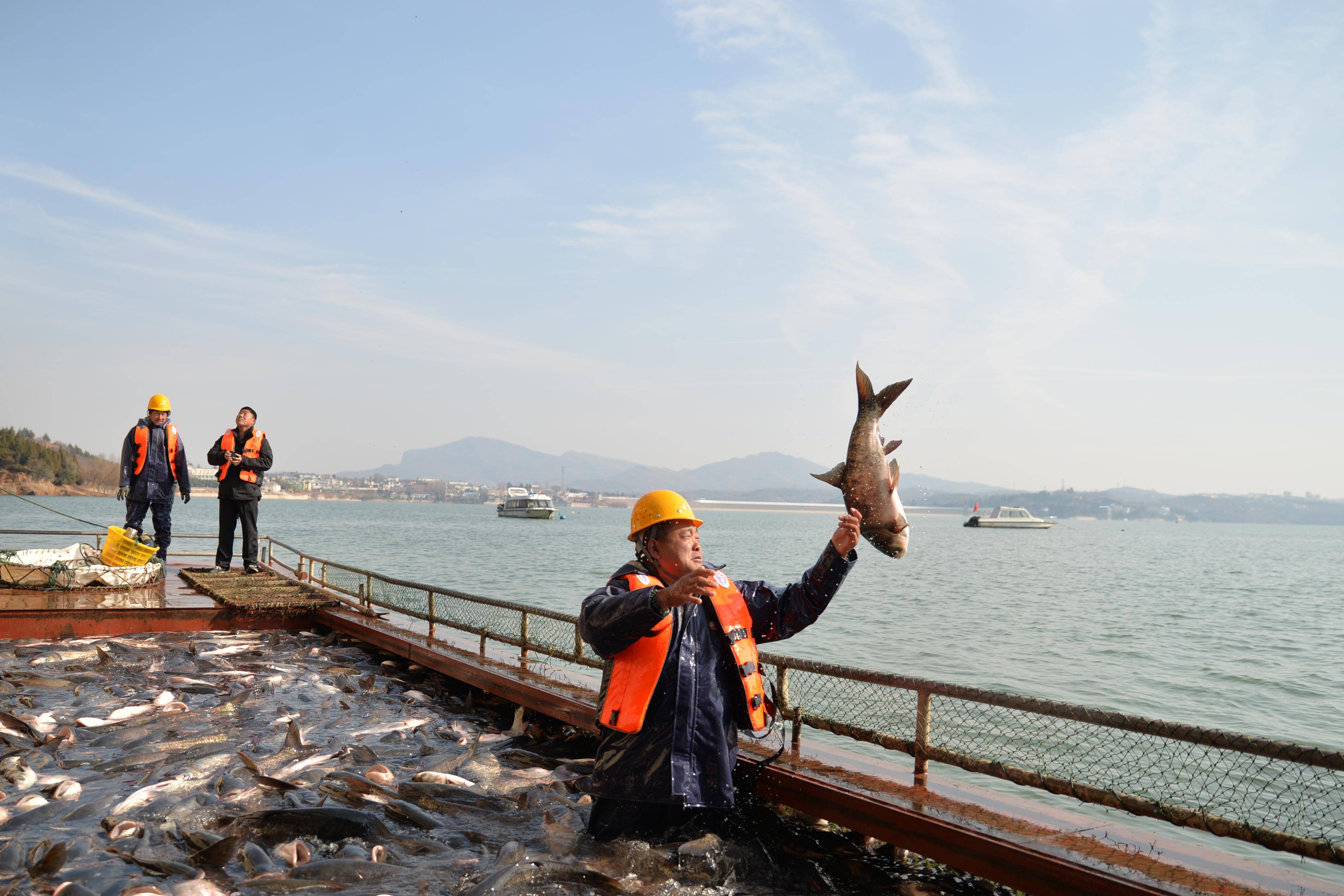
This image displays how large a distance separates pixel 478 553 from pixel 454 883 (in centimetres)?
5282

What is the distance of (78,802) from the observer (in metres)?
5.20

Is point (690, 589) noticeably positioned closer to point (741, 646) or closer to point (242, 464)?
point (741, 646)

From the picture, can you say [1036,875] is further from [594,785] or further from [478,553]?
[478,553]

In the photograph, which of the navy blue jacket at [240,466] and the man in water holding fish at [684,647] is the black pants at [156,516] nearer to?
the navy blue jacket at [240,466]

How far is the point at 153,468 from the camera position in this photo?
1216 centimetres

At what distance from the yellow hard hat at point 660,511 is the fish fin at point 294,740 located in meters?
3.94

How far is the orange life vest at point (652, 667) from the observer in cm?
379

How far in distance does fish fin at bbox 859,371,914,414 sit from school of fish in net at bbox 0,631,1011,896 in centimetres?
232

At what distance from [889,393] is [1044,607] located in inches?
1291

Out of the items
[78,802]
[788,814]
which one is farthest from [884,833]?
[78,802]

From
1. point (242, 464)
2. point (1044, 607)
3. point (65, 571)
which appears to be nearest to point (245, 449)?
point (242, 464)

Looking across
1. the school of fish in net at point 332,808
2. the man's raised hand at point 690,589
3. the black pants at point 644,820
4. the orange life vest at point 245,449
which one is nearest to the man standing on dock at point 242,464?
the orange life vest at point 245,449

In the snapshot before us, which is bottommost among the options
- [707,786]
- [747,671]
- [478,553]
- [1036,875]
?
[478,553]

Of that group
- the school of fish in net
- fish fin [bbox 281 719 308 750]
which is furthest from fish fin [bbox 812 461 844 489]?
fish fin [bbox 281 719 308 750]
